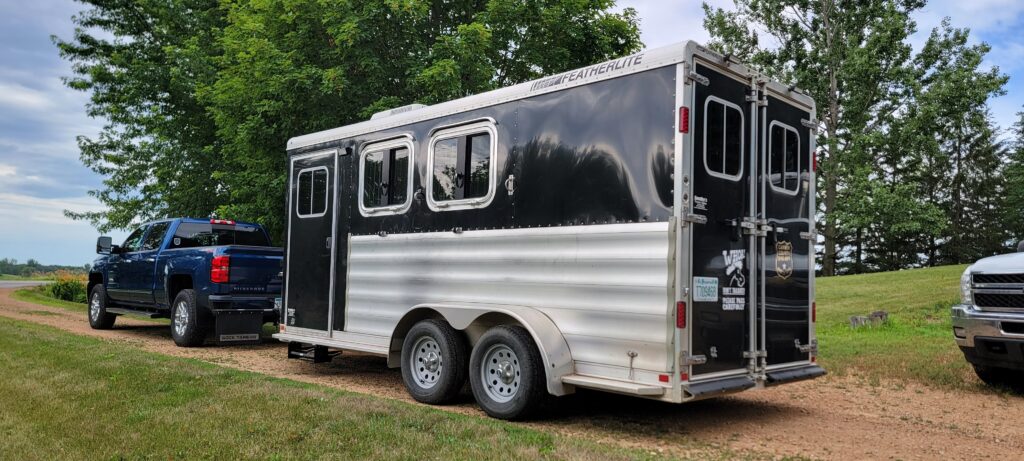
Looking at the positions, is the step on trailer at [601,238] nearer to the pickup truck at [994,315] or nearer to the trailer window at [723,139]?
the trailer window at [723,139]

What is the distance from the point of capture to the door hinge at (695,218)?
5719 mm

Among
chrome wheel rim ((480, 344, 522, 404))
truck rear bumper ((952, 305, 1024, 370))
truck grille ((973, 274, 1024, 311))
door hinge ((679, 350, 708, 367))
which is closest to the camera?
door hinge ((679, 350, 708, 367))

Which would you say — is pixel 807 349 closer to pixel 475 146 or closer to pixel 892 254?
pixel 475 146

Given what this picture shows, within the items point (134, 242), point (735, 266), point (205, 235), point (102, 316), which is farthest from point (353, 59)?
point (735, 266)

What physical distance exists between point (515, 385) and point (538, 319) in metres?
0.59

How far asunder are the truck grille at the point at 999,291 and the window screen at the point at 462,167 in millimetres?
5329

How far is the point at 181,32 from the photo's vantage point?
21.7 meters

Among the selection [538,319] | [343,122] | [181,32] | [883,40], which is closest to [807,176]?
[538,319]

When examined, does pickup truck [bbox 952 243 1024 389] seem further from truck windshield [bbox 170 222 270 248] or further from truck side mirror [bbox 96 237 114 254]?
truck side mirror [bbox 96 237 114 254]

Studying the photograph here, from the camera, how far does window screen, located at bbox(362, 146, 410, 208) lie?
8.12 metres

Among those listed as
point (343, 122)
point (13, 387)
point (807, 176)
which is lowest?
point (13, 387)

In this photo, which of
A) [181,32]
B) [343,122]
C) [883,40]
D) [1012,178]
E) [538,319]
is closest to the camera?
[538,319]

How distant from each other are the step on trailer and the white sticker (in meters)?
0.02

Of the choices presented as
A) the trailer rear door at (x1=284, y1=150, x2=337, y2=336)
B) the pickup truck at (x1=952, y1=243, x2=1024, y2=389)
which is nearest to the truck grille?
the pickup truck at (x1=952, y1=243, x2=1024, y2=389)
